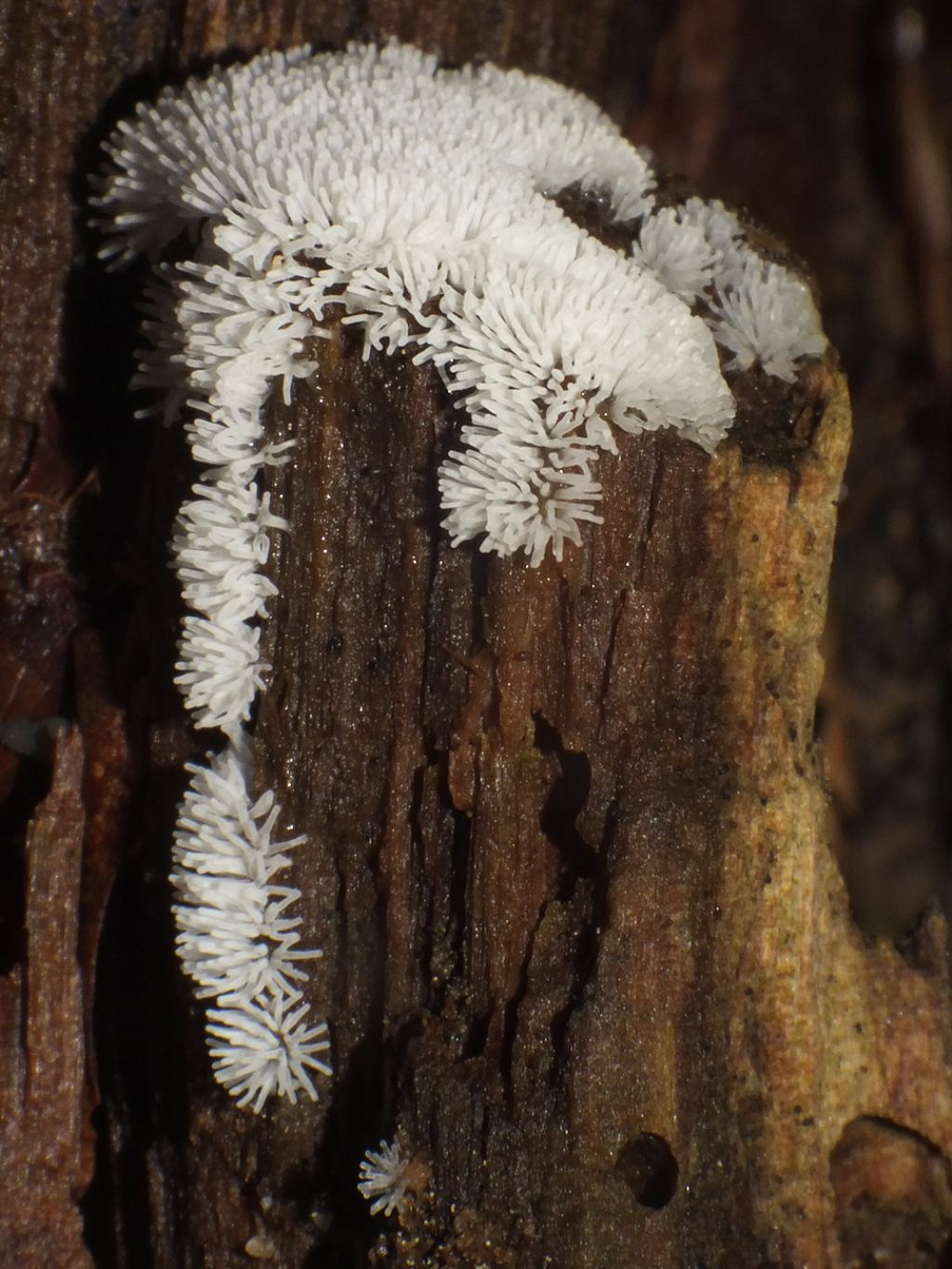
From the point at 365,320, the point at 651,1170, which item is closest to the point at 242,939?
the point at 651,1170

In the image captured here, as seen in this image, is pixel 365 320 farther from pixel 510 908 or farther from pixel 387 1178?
pixel 387 1178

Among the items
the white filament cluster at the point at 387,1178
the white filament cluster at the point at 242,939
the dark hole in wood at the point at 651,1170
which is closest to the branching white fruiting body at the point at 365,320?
the white filament cluster at the point at 242,939

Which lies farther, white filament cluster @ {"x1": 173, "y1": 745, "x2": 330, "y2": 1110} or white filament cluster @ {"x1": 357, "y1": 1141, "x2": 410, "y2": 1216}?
white filament cluster @ {"x1": 173, "y1": 745, "x2": 330, "y2": 1110}

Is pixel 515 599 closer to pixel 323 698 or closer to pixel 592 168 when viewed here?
pixel 323 698

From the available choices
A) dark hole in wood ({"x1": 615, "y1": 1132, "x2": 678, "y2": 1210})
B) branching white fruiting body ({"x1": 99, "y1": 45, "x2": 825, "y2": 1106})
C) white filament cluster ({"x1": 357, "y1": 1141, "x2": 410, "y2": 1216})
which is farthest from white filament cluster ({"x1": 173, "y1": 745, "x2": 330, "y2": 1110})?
dark hole in wood ({"x1": 615, "y1": 1132, "x2": 678, "y2": 1210})

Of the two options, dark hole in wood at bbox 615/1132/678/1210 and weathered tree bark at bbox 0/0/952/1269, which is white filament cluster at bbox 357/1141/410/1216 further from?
dark hole in wood at bbox 615/1132/678/1210

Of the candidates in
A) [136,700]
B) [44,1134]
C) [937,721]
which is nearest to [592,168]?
[136,700]
